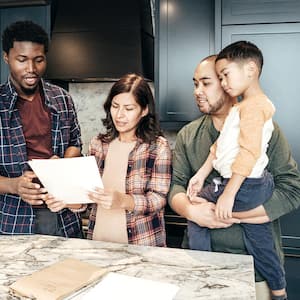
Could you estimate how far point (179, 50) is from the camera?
261 centimetres

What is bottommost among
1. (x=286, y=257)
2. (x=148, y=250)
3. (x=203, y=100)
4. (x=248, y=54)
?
(x=286, y=257)

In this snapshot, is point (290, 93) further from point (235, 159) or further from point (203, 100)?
point (235, 159)

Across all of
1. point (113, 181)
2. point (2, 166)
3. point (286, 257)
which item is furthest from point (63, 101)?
point (286, 257)

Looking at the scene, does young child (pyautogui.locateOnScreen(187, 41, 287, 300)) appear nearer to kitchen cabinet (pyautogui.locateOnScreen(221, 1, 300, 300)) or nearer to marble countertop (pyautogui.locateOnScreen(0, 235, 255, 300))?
marble countertop (pyautogui.locateOnScreen(0, 235, 255, 300))

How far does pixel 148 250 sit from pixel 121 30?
5.76 feet

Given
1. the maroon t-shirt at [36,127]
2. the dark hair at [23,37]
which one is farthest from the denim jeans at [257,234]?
the dark hair at [23,37]

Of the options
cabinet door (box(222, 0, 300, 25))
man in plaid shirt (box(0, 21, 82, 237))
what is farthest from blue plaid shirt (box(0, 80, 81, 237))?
cabinet door (box(222, 0, 300, 25))

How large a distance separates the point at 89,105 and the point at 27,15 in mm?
811

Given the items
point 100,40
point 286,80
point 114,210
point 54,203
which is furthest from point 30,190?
point 286,80

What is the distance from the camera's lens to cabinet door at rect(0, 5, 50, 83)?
275 cm

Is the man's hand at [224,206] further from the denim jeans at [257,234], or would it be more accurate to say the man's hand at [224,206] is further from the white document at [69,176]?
the white document at [69,176]

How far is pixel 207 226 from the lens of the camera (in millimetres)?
1447

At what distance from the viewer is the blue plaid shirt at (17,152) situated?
1.78 meters

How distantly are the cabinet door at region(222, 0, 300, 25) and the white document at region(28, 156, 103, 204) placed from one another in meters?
1.52
